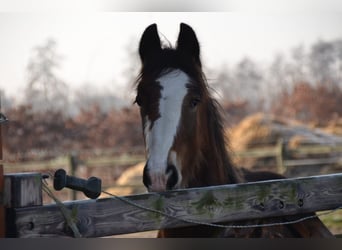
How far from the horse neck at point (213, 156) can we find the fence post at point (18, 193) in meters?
0.87

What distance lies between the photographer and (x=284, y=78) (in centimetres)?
1243

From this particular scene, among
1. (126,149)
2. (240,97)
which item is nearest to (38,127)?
(126,149)

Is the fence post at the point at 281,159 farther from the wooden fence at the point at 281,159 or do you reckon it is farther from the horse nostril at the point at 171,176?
the horse nostril at the point at 171,176

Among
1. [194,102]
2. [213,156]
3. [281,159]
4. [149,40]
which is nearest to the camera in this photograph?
[194,102]

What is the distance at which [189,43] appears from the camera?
2.79 meters

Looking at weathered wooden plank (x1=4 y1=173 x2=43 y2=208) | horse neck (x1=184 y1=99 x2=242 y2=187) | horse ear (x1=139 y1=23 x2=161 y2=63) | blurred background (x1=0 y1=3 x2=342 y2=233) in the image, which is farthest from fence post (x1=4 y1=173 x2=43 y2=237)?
blurred background (x1=0 y1=3 x2=342 y2=233)

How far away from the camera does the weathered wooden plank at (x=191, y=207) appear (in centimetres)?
202

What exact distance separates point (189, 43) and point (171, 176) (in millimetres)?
790

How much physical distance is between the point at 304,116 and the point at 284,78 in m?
1.28

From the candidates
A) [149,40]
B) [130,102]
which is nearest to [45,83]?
[130,102]

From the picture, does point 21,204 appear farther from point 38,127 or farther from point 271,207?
point 38,127

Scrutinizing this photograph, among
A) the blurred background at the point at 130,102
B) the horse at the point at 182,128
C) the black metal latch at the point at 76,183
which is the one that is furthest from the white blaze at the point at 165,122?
the blurred background at the point at 130,102

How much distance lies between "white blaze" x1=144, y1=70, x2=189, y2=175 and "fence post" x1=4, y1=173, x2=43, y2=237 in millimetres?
516

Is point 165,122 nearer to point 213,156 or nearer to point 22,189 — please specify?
point 213,156
